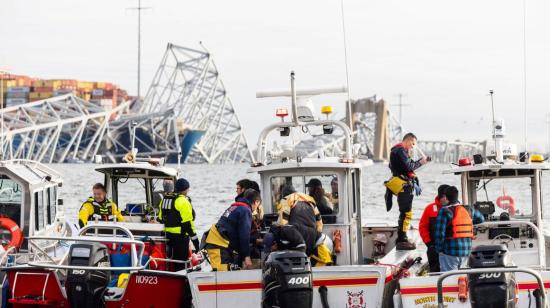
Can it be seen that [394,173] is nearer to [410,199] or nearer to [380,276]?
[410,199]

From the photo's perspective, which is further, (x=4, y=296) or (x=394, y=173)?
(x=394, y=173)

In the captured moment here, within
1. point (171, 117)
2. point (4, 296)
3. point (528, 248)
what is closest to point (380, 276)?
point (528, 248)

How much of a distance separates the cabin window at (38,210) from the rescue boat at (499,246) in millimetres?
7451

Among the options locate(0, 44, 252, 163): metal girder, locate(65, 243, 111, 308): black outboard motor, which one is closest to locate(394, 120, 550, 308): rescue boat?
locate(65, 243, 111, 308): black outboard motor

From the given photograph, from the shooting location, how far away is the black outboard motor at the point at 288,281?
12172 mm

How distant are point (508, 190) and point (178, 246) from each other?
5.55m

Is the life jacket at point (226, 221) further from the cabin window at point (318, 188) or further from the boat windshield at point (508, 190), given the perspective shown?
the boat windshield at point (508, 190)

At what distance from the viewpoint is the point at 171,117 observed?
143m

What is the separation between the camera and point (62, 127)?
148250mm

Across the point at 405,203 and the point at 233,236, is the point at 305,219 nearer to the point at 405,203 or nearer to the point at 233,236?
the point at 233,236

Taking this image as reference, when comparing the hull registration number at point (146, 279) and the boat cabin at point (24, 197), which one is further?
the boat cabin at point (24, 197)

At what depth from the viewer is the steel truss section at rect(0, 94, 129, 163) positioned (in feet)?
453

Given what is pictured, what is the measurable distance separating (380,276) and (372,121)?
18274 cm

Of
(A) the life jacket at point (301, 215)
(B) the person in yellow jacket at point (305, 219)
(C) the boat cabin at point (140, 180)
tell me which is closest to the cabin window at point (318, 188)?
(B) the person in yellow jacket at point (305, 219)
